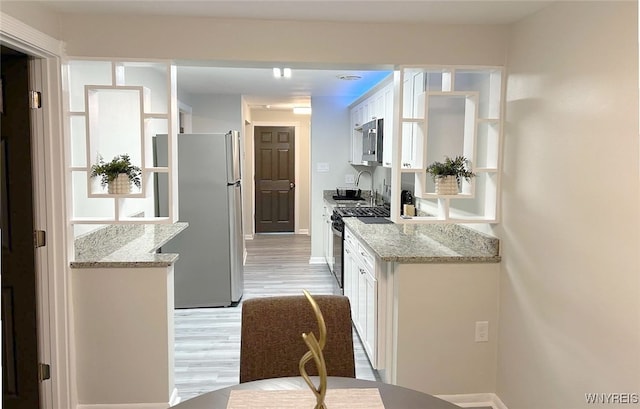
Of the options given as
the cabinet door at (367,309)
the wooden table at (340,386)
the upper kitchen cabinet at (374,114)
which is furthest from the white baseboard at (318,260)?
the wooden table at (340,386)

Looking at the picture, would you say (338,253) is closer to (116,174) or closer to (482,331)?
(482,331)

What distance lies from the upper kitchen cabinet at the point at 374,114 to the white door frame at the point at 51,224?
2.67 meters

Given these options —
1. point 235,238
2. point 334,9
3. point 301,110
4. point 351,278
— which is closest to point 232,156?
point 235,238

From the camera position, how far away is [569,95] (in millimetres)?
2102

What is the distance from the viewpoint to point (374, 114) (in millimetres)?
4914

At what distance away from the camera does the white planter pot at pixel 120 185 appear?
259 centimetres

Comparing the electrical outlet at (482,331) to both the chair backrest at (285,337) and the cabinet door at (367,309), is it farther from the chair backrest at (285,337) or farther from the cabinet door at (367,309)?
the chair backrest at (285,337)

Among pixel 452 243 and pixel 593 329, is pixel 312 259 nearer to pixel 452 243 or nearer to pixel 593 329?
pixel 452 243

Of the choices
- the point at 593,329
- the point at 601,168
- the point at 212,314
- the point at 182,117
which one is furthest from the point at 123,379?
the point at 182,117

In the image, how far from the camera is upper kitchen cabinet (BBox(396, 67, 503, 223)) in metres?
2.74

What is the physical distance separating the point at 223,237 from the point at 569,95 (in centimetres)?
333

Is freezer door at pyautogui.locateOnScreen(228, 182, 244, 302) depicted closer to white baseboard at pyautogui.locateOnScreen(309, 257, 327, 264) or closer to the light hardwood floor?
the light hardwood floor

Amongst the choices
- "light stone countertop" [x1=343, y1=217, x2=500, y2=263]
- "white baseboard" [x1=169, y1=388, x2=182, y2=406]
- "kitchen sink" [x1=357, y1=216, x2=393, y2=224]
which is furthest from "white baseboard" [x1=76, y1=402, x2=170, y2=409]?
"kitchen sink" [x1=357, y1=216, x2=393, y2=224]

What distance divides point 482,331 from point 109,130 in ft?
9.49
